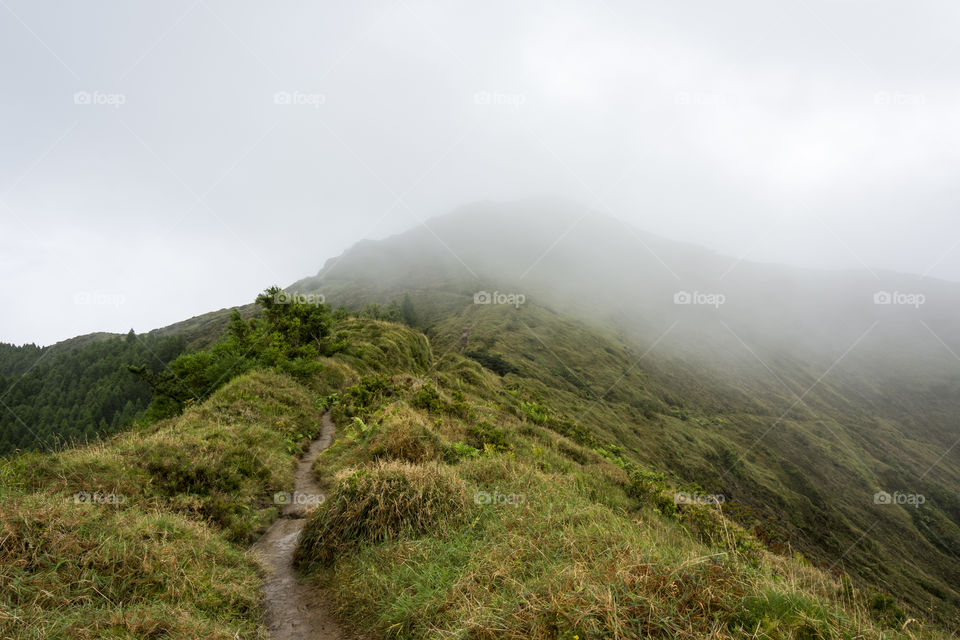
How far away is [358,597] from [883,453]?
12241cm

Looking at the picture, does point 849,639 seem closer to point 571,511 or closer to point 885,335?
point 571,511

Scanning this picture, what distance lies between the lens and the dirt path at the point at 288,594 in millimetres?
5909

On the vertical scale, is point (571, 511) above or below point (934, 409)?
above

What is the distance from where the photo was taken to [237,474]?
34.7 feet

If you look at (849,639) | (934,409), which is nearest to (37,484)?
(849,639)

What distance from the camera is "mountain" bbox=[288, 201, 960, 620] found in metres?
47.8
